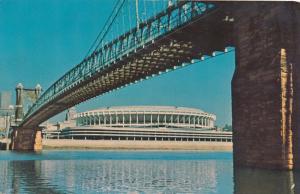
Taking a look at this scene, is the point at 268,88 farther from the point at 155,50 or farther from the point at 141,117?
the point at 141,117

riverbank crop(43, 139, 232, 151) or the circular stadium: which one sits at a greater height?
the circular stadium

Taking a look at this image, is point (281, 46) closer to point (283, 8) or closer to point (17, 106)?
point (283, 8)

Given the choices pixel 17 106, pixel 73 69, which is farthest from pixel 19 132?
pixel 73 69

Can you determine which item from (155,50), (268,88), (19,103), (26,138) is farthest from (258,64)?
(19,103)

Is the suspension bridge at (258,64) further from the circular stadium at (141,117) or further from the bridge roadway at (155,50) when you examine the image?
the circular stadium at (141,117)

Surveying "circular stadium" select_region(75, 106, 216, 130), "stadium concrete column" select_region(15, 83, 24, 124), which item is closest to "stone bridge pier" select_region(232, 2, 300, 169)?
"stadium concrete column" select_region(15, 83, 24, 124)

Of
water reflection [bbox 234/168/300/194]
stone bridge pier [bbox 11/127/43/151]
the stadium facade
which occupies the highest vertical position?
the stadium facade

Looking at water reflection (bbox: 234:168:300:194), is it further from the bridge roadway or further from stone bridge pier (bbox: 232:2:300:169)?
the bridge roadway

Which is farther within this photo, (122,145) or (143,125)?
(143,125)
